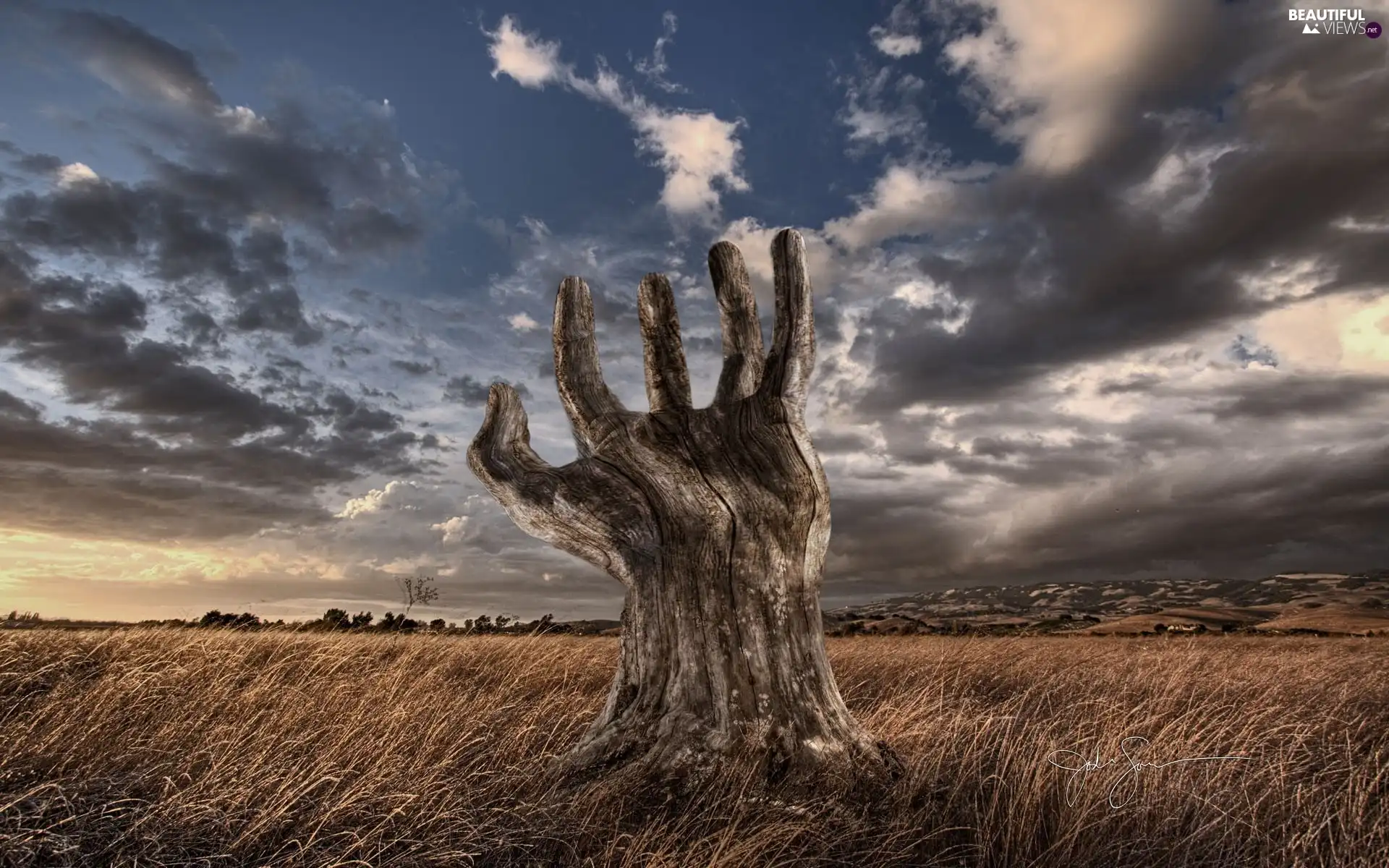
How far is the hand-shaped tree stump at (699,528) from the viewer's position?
17.1 feet

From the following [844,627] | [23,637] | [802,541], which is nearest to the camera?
[802,541]

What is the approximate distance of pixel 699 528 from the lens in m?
5.55

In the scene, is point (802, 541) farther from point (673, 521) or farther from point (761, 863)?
point (761, 863)

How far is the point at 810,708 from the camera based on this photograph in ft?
17.4

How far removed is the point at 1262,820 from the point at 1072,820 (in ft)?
4.54

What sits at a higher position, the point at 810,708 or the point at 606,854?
the point at 810,708

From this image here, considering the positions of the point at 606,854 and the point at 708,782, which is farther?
the point at 708,782

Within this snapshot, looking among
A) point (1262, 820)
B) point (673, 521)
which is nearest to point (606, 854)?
point (673, 521)
